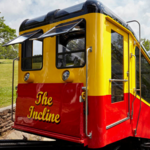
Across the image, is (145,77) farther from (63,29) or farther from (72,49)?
(63,29)

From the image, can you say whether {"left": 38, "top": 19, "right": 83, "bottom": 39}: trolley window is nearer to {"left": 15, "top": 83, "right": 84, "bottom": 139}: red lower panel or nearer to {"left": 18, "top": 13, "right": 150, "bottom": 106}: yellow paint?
{"left": 18, "top": 13, "right": 150, "bottom": 106}: yellow paint

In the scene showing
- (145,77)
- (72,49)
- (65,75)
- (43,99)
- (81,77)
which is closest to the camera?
(81,77)

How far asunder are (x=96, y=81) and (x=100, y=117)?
21.3 inches

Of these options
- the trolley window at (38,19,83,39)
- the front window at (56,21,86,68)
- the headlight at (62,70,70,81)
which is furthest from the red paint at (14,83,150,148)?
the trolley window at (38,19,83,39)

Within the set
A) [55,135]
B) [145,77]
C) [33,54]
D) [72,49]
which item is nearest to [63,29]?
[72,49]

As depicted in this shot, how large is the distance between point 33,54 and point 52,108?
1256 mm

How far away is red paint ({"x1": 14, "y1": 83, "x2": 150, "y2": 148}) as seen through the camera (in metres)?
2.70

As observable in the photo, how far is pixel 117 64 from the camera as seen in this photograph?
3.25m

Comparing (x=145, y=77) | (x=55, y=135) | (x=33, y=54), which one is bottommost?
(x=55, y=135)

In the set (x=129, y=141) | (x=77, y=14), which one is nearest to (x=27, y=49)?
(x=77, y=14)

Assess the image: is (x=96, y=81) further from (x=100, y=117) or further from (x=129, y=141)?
(x=129, y=141)

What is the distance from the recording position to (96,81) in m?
2.73

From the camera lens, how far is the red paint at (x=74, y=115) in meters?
2.70

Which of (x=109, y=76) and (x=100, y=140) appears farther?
(x=109, y=76)
